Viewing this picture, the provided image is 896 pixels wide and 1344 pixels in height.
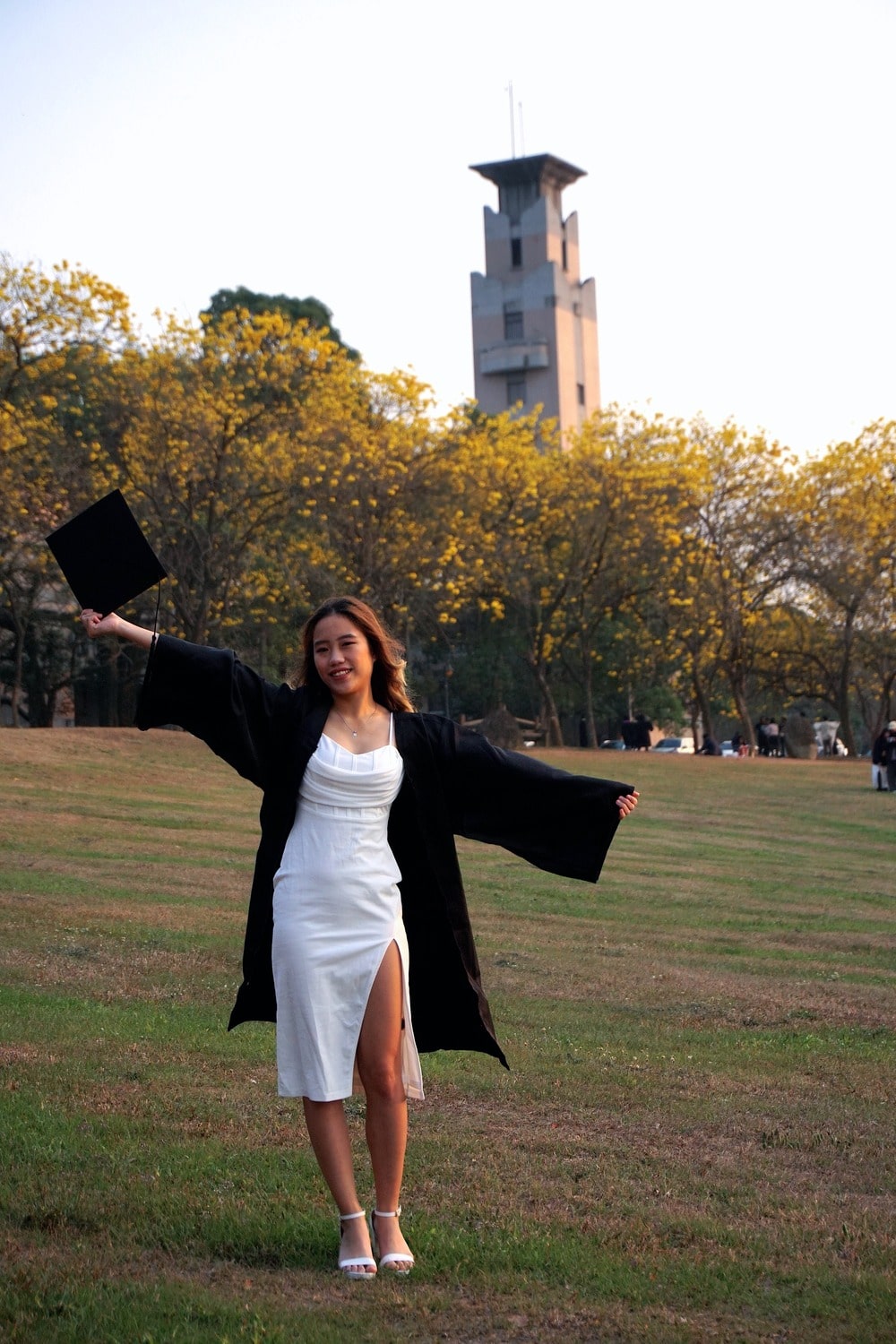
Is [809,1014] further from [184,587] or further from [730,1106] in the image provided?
[184,587]

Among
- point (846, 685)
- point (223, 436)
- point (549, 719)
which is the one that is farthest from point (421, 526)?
point (846, 685)

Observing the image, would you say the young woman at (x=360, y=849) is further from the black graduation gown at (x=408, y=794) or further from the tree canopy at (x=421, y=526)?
the tree canopy at (x=421, y=526)

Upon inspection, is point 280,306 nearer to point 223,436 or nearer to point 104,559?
point 223,436

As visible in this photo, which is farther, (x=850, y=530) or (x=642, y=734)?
(x=642, y=734)

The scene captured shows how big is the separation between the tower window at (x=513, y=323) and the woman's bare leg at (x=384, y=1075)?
90086mm

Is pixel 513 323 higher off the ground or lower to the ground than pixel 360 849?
higher

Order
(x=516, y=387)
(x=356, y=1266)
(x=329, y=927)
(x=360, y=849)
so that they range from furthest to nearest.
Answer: (x=516, y=387) → (x=360, y=849) → (x=329, y=927) → (x=356, y=1266)

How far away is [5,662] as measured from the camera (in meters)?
48.5

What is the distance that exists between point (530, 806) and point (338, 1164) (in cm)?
144

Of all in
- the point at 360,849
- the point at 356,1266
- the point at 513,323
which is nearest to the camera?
the point at 356,1266

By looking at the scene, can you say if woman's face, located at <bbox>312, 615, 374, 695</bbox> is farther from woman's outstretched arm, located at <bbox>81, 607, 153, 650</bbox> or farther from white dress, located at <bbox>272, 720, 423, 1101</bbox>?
woman's outstretched arm, located at <bbox>81, 607, 153, 650</bbox>

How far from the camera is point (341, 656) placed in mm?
5355

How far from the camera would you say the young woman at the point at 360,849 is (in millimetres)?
5000

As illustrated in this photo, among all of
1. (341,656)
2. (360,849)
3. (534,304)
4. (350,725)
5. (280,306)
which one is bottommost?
(360,849)
